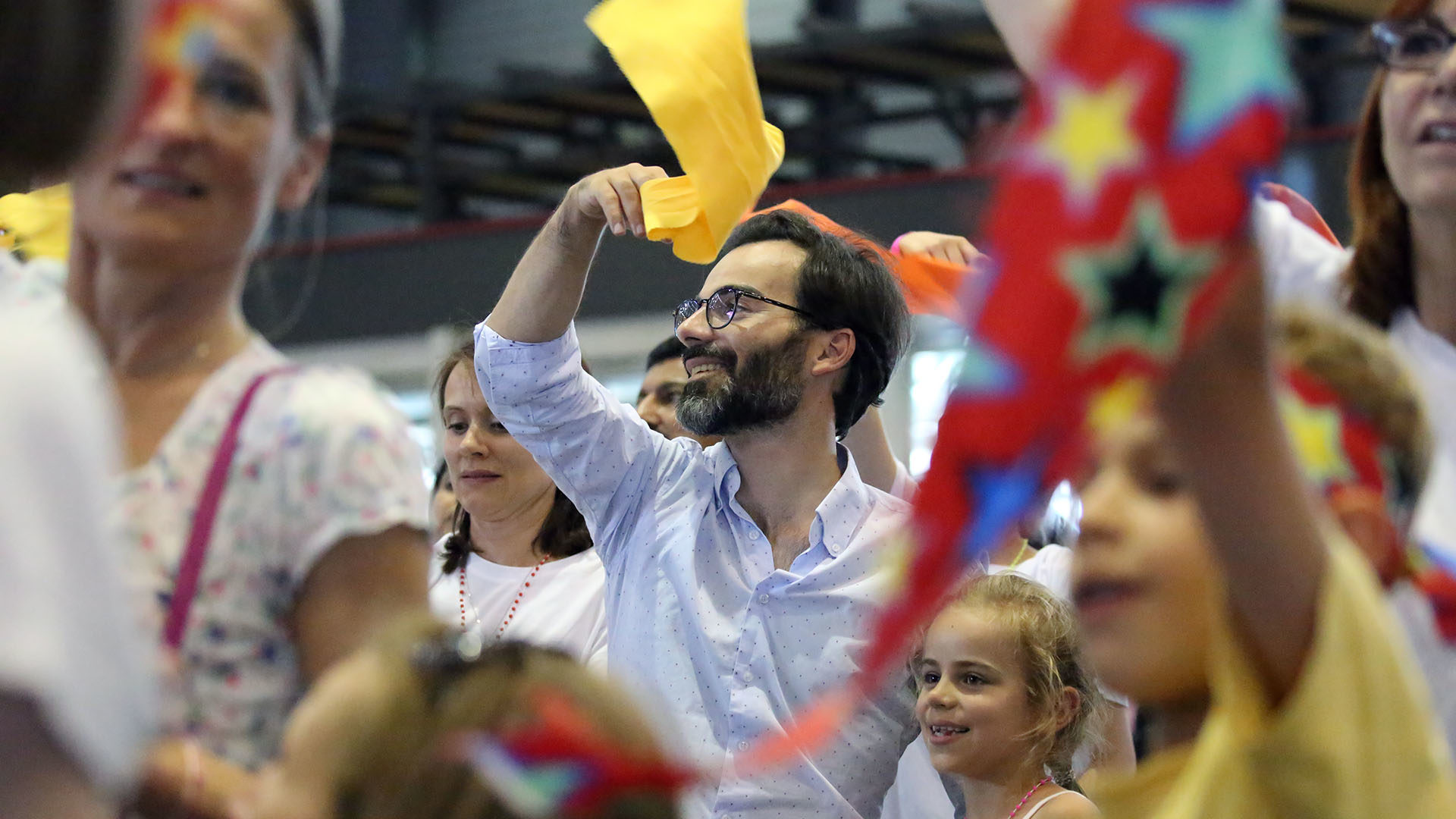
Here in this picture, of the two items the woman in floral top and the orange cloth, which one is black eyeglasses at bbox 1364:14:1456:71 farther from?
the orange cloth

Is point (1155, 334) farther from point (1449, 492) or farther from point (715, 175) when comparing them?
point (715, 175)

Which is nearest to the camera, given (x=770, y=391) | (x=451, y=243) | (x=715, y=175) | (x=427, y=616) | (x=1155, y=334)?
(x=1155, y=334)

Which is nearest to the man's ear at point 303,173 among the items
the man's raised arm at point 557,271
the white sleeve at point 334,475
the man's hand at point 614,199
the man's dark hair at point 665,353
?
the white sleeve at point 334,475

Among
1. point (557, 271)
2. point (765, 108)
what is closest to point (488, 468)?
point (557, 271)

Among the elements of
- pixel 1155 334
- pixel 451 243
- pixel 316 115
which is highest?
pixel 1155 334

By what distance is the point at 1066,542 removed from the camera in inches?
134

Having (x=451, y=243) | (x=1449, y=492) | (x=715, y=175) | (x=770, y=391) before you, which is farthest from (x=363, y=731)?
(x=451, y=243)

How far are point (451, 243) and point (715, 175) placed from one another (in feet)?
18.3

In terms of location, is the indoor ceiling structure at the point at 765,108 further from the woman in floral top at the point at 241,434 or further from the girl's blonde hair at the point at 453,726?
the girl's blonde hair at the point at 453,726

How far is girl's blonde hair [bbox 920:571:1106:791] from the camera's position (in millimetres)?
2277

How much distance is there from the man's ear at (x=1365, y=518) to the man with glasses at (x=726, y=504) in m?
1.24

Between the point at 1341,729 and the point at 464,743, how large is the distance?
44cm

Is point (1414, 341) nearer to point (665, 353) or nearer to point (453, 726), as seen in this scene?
point (453, 726)

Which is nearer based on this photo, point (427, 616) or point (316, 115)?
point (427, 616)
